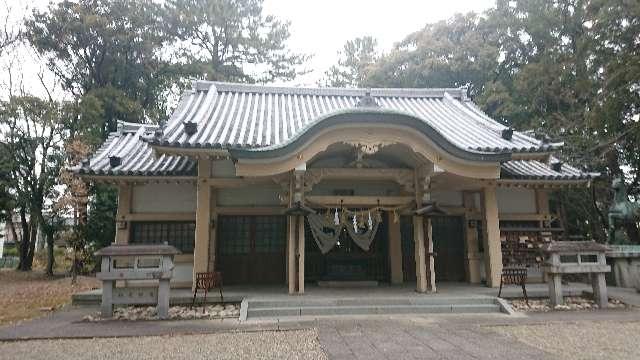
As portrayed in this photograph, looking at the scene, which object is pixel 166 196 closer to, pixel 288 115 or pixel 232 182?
pixel 232 182

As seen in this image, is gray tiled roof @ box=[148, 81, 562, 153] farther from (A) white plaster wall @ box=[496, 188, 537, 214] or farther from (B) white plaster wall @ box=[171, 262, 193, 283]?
(B) white plaster wall @ box=[171, 262, 193, 283]

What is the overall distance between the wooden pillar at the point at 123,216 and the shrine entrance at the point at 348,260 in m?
4.86

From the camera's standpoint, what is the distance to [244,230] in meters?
11.5

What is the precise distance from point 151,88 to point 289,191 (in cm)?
2008

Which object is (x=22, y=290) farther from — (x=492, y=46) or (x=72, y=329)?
(x=492, y=46)

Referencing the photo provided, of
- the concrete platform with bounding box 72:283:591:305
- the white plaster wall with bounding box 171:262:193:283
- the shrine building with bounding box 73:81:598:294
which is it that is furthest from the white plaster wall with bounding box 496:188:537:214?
the white plaster wall with bounding box 171:262:193:283

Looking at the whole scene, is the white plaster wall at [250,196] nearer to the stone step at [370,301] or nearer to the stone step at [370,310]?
the stone step at [370,301]

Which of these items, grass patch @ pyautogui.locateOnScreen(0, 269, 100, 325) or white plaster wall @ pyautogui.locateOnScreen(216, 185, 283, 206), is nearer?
grass patch @ pyautogui.locateOnScreen(0, 269, 100, 325)

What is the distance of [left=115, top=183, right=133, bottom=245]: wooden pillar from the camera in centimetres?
1083

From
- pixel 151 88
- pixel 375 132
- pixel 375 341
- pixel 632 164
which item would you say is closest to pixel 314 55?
pixel 151 88

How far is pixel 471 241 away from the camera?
11906 millimetres

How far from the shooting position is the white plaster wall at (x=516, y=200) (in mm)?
12102

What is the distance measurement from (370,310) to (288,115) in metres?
6.92

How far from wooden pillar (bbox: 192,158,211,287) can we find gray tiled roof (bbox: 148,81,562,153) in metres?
0.86
